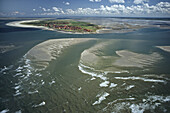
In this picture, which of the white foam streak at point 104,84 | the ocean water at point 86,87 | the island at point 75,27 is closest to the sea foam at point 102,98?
the ocean water at point 86,87

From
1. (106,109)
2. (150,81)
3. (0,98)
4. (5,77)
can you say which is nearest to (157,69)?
→ (150,81)

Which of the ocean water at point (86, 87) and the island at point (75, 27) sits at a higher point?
the island at point (75, 27)

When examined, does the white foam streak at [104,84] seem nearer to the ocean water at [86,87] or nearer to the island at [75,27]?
the ocean water at [86,87]

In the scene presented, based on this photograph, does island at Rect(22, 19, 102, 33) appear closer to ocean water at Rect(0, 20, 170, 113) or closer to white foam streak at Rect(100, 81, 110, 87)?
ocean water at Rect(0, 20, 170, 113)

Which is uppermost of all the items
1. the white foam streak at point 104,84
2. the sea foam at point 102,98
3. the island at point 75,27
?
the island at point 75,27

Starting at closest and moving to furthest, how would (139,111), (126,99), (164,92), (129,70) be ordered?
(139,111) < (126,99) < (164,92) < (129,70)

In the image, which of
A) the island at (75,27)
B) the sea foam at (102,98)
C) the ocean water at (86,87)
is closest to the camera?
the ocean water at (86,87)

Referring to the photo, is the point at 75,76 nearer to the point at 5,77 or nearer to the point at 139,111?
the point at 139,111

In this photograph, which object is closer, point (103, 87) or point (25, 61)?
point (103, 87)

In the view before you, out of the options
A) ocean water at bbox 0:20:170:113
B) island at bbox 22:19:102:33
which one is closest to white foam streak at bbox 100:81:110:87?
ocean water at bbox 0:20:170:113

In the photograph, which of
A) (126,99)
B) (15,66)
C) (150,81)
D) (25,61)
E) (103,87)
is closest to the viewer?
(126,99)

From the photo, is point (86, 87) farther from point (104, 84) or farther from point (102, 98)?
point (102, 98)
